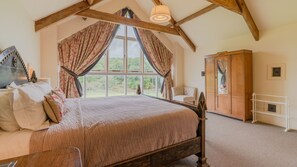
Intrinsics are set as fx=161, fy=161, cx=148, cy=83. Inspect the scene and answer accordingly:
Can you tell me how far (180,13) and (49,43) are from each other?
378cm

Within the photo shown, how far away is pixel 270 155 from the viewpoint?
2.40 m

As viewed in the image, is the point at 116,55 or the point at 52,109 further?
the point at 116,55

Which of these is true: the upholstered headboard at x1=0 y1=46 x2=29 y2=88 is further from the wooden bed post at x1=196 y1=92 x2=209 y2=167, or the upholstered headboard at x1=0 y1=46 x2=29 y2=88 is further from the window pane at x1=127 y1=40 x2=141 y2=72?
the window pane at x1=127 y1=40 x2=141 y2=72

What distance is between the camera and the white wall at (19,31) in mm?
2152

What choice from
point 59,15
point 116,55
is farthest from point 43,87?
point 116,55

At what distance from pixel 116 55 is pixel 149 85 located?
1672mm

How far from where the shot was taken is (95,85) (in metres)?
5.14

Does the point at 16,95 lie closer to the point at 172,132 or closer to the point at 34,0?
the point at 172,132

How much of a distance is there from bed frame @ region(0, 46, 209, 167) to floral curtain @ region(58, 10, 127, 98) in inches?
82.2

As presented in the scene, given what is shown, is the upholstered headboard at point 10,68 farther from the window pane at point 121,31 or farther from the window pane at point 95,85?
the window pane at point 121,31

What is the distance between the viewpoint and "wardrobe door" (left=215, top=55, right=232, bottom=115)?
14.8 feet

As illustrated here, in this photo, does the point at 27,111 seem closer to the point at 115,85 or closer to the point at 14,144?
the point at 14,144

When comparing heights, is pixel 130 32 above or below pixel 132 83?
above

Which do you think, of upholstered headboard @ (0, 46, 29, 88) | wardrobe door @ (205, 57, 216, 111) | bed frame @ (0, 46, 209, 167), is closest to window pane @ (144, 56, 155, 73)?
wardrobe door @ (205, 57, 216, 111)
